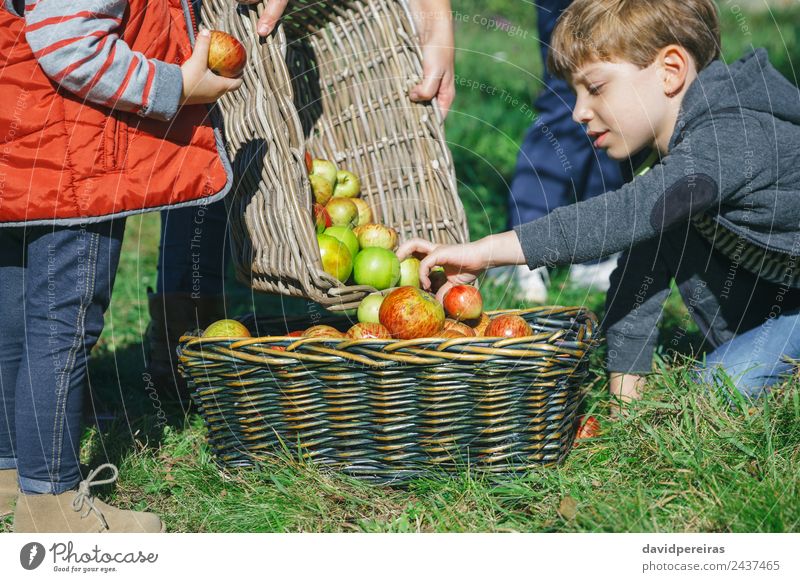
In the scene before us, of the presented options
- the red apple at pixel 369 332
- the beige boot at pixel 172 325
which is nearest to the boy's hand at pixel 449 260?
the red apple at pixel 369 332

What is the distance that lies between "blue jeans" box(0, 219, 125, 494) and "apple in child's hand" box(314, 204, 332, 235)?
26.0 inches

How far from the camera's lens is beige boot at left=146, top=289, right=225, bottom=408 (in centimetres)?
284

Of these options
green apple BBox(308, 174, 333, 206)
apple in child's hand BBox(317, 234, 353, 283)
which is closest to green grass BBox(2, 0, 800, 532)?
apple in child's hand BBox(317, 234, 353, 283)

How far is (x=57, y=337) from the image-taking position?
196cm

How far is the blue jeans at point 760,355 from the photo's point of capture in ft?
7.91

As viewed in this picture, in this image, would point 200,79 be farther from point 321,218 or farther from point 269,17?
point 321,218

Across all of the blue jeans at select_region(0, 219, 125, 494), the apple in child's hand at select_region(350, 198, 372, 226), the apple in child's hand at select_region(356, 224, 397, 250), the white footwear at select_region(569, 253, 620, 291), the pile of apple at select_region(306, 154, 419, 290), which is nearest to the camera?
the blue jeans at select_region(0, 219, 125, 494)

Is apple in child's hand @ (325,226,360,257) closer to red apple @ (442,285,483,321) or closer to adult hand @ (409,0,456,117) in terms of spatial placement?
red apple @ (442,285,483,321)

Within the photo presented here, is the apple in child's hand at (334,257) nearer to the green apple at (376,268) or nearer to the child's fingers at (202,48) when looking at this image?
the green apple at (376,268)

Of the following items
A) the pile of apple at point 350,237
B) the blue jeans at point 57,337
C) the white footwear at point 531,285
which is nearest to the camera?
the blue jeans at point 57,337
